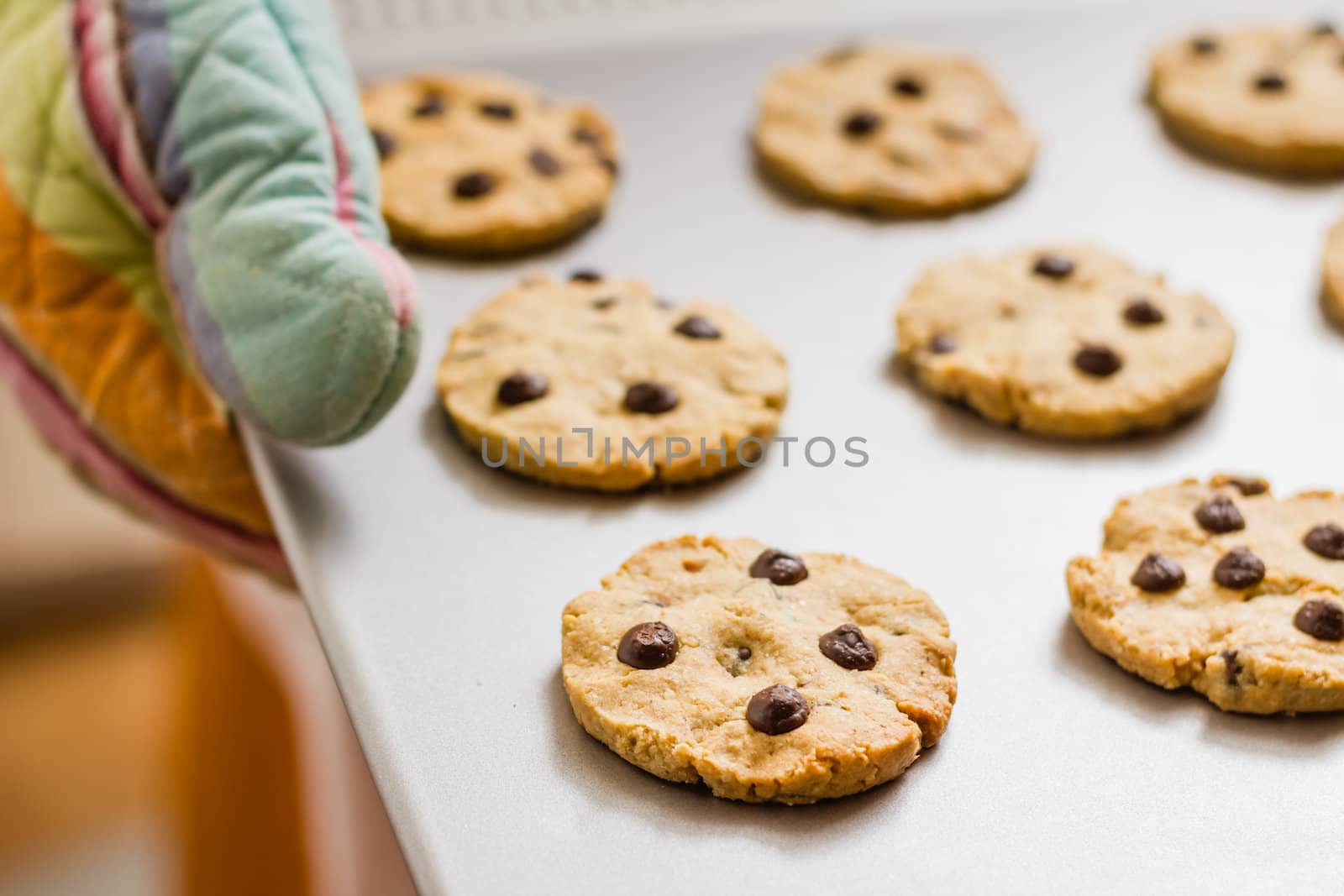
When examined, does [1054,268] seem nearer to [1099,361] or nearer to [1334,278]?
[1099,361]

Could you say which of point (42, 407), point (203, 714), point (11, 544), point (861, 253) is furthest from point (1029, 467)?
point (11, 544)

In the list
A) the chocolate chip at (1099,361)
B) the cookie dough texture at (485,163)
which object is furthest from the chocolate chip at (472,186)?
the chocolate chip at (1099,361)

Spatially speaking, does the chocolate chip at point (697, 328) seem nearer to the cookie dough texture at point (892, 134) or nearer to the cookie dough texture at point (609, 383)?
the cookie dough texture at point (609, 383)

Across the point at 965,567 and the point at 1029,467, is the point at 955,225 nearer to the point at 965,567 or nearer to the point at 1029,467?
the point at 1029,467

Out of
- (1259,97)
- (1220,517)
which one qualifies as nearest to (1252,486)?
(1220,517)

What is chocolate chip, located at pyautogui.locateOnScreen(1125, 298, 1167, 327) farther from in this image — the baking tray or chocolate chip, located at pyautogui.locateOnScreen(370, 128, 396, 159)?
chocolate chip, located at pyautogui.locateOnScreen(370, 128, 396, 159)

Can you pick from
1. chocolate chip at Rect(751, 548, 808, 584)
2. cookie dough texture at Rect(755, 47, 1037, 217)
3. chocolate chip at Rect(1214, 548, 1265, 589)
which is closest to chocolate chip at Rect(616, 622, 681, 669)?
chocolate chip at Rect(751, 548, 808, 584)
